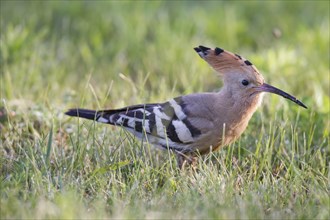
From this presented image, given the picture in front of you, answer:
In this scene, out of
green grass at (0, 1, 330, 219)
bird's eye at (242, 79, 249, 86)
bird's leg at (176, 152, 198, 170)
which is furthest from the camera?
bird's eye at (242, 79, 249, 86)

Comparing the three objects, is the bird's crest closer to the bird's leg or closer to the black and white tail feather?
the black and white tail feather

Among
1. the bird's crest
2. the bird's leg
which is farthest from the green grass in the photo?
the bird's crest

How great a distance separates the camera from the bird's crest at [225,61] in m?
4.02

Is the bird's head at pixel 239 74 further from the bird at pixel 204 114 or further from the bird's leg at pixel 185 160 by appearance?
the bird's leg at pixel 185 160

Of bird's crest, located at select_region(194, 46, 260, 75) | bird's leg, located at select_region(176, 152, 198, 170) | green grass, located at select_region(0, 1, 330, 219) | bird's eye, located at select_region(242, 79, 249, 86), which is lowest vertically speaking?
bird's leg, located at select_region(176, 152, 198, 170)

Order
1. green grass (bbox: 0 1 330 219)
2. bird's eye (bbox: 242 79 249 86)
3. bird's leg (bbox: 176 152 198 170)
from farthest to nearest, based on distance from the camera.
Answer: bird's eye (bbox: 242 79 249 86), bird's leg (bbox: 176 152 198 170), green grass (bbox: 0 1 330 219)

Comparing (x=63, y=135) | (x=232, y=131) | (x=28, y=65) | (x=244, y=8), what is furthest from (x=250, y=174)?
(x=244, y=8)

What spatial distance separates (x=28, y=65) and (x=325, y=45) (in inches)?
87.9

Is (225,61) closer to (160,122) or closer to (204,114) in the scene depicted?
(204,114)

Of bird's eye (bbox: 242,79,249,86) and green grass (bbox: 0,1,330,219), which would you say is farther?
bird's eye (bbox: 242,79,249,86)

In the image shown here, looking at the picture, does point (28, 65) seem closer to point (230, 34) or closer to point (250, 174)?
point (230, 34)

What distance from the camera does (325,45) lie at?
5965mm

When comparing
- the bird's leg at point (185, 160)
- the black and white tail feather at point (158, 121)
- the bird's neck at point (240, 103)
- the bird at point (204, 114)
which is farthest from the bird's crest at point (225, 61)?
the bird's leg at point (185, 160)

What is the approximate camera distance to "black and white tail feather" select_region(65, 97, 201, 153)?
13.1 ft
